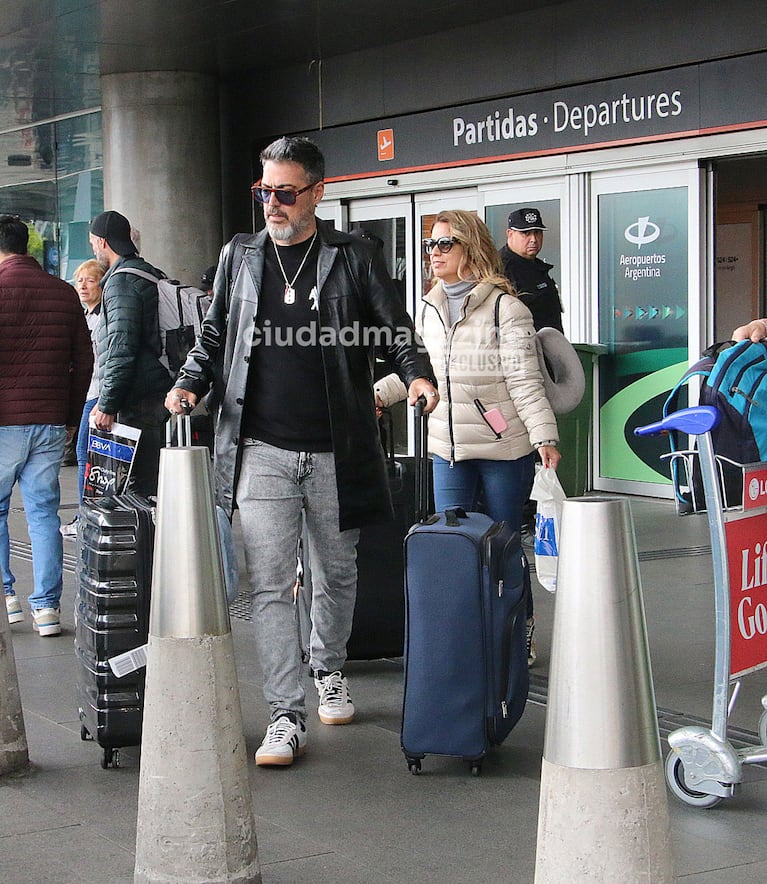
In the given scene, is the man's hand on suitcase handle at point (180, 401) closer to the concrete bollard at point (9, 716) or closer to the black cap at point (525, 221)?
the concrete bollard at point (9, 716)

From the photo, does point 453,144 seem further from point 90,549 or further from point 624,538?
point 624,538

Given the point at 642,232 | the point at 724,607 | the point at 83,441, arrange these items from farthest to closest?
the point at 642,232, the point at 83,441, the point at 724,607

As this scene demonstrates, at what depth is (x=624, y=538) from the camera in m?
2.49

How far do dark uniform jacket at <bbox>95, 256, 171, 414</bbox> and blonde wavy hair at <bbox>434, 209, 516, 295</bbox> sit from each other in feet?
5.92

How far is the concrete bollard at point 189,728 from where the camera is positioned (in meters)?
3.19

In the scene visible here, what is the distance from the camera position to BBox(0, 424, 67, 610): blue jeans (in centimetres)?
666

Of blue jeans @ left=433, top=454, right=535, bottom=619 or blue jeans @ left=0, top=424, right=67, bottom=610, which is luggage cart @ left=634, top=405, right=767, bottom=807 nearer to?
blue jeans @ left=433, top=454, right=535, bottom=619

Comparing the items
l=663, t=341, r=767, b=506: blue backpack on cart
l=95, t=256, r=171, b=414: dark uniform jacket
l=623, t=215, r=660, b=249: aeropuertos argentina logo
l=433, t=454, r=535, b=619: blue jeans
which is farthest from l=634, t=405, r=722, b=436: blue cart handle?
l=623, t=215, r=660, b=249: aeropuertos argentina logo

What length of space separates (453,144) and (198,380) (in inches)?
312

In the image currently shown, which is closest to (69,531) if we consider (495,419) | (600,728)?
(495,419)

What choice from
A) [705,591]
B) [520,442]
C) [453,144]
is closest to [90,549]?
[520,442]

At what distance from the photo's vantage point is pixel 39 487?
675cm

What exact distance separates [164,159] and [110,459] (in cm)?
815

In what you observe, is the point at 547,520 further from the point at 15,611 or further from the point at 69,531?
the point at 69,531
